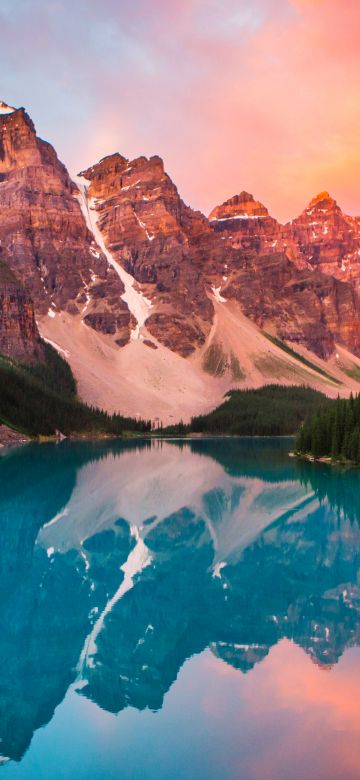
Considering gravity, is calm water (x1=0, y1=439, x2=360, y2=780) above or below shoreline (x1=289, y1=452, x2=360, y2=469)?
above

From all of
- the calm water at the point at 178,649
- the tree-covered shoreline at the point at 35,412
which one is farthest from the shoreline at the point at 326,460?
the tree-covered shoreline at the point at 35,412

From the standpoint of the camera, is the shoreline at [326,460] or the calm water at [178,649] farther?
the shoreline at [326,460]

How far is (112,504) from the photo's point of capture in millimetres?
46000

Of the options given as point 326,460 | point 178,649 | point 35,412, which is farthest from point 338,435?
point 35,412

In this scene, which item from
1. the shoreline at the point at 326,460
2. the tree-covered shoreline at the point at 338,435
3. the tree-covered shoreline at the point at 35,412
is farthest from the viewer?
the tree-covered shoreline at the point at 35,412

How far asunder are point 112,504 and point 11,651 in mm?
29057

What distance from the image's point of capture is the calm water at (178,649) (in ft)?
41.1

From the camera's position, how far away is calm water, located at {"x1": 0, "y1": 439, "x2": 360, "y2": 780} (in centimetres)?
1252

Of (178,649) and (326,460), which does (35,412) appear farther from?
(178,649)

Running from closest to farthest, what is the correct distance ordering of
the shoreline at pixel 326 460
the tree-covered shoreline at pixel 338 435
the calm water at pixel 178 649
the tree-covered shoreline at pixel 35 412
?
the calm water at pixel 178 649
the shoreline at pixel 326 460
the tree-covered shoreline at pixel 338 435
the tree-covered shoreline at pixel 35 412

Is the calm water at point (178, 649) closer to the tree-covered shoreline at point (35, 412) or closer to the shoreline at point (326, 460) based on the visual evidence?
the shoreline at point (326, 460)

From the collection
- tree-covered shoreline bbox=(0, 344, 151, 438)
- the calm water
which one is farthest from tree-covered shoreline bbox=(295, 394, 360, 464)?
tree-covered shoreline bbox=(0, 344, 151, 438)

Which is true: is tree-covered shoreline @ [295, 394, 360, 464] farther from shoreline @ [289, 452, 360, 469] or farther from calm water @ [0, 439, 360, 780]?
calm water @ [0, 439, 360, 780]

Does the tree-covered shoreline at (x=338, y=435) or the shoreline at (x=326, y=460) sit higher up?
the tree-covered shoreline at (x=338, y=435)
